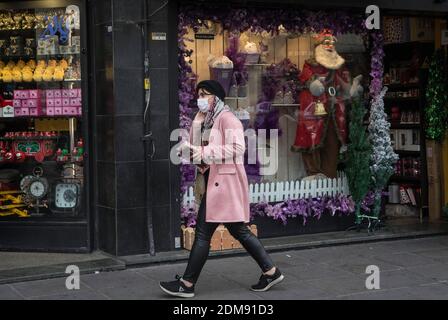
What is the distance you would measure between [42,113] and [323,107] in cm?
373

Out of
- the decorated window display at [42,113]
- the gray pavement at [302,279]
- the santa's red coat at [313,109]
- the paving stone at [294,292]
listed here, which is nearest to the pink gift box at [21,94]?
the decorated window display at [42,113]

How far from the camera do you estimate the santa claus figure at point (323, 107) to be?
386 inches

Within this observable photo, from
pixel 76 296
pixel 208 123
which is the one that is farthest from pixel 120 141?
pixel 76 296

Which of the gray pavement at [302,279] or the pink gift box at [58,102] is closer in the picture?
the gray pavement at [302,279]

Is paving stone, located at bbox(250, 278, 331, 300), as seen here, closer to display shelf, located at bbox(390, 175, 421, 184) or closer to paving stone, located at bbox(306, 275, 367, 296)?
paving stone, located at bbox(306, 275, 367, 296)

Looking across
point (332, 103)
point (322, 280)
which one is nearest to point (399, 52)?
point (332, 103)

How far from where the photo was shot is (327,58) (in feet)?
32.2

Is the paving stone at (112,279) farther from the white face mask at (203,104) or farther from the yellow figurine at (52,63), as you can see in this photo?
the yellow figurine at (52,63)

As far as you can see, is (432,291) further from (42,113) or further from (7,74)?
(7,74)

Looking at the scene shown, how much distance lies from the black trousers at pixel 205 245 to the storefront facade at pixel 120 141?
1691 millimetres

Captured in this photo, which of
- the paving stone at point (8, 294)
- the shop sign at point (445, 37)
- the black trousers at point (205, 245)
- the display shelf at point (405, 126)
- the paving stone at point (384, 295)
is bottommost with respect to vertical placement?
the paving stone at point (384, 295)

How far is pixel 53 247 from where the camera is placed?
8656mm

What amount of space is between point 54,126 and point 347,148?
3.86 metres

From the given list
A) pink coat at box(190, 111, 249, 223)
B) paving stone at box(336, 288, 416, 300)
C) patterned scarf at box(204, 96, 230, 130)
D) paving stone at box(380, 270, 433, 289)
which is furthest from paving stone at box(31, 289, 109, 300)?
paving stone at box(380, 270, 433, 289)
